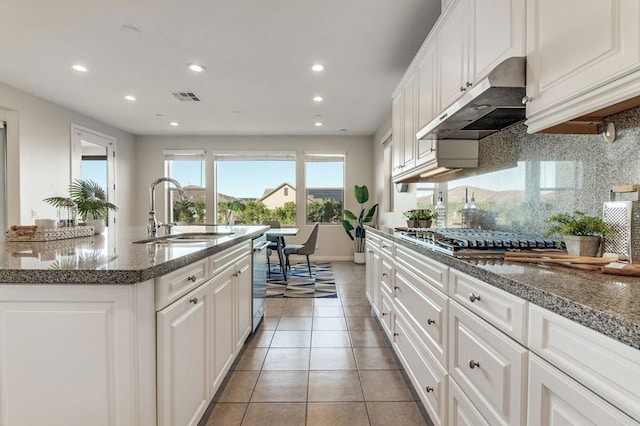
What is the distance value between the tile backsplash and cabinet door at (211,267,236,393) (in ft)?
5.94

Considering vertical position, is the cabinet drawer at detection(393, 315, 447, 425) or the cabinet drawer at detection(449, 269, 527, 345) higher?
the cabinet drawer at detection(449, 269, 527, 345)

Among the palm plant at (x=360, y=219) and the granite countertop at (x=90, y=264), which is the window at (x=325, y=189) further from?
the granite countertop at (x=90, y=264)

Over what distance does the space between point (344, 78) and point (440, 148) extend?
2026 mm

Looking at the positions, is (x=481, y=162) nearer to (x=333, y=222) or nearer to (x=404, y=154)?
(x=404, y=154)

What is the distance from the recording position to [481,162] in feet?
7.90

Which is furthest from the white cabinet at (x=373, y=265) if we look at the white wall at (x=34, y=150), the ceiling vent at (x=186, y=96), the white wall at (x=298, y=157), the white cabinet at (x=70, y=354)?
the white wall at (x=34, y=150)

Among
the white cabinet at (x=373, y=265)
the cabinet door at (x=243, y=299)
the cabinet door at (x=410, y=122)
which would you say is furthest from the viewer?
the white cabinet at (x=373, y=265)

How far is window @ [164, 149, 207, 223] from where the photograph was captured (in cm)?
707

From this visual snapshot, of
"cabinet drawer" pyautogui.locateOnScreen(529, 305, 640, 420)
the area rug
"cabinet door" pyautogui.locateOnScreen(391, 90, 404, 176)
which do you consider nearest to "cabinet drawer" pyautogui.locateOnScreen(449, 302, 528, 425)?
"cabinet drawer" pyautogui.locateOnScreen(529, 305, 640, 420)

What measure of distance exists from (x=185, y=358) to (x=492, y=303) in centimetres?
123

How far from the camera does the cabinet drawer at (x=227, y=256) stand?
1.74 meters

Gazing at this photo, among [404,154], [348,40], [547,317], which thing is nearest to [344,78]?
[348,40]

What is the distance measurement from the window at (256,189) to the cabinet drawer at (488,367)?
5983 mm

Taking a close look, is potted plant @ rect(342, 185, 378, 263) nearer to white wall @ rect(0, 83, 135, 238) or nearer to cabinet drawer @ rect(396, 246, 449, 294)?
cabinet drawer @ rect(396, 246, 449, 294)
